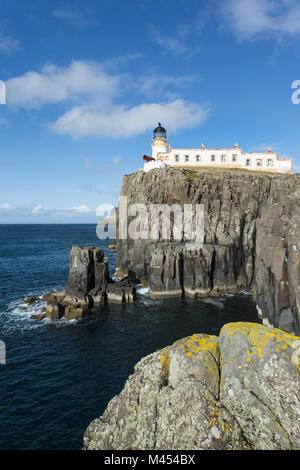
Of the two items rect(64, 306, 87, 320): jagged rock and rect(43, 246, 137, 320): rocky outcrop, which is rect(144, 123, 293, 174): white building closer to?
rect(43, 246, 137, 320): rocky outcrop

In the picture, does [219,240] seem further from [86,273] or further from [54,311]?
[54,311]

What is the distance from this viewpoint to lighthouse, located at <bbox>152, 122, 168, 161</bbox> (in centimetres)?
8888

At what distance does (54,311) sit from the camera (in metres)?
41.2

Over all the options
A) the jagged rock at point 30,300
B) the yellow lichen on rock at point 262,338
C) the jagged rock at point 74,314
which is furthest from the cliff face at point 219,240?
the yellow lichen on rock at point 262,338

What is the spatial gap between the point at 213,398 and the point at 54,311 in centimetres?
3656

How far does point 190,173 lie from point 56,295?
44.4m

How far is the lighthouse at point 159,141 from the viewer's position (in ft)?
292

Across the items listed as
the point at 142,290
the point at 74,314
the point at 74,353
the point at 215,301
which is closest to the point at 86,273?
the point at 74,314

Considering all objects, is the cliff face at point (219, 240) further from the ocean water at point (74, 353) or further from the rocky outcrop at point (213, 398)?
the rocky outcrop at point (213, 398)

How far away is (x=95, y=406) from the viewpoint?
876 inches

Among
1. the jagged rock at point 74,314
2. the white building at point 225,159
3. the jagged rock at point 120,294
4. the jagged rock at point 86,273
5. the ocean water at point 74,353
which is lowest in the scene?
the ocean water at point 74,353

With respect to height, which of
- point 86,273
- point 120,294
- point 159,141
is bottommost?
point 120,294

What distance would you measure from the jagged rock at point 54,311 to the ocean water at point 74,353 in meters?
1.70
